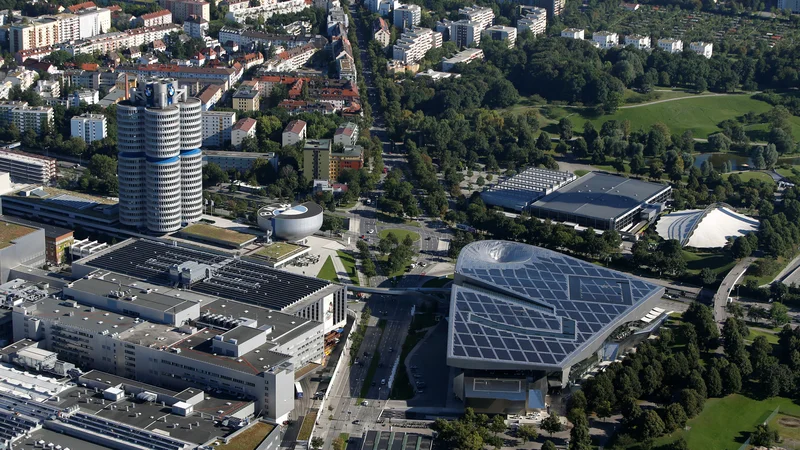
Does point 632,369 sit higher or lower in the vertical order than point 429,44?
lower

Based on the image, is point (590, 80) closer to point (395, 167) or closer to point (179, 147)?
point (395, 167)

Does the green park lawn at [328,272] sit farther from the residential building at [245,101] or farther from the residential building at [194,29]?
the residential building at [194,29]

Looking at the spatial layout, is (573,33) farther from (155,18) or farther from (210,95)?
(210,95)

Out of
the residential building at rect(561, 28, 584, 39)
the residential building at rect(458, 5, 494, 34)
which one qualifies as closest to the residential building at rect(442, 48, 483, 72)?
the residential building at rect(458, 5, 494, 34)

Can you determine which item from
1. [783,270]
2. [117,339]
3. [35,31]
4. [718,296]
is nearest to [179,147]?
[117,339]

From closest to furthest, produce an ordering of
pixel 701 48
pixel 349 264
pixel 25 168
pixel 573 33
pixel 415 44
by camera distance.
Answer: pixel 349 264
pixel 25 168
pixel 415 44
pixel 701 48
pixel 573 33

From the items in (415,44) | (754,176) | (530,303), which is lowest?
(530,303)

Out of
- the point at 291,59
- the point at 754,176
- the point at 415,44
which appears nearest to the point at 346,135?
the point at 291,59
